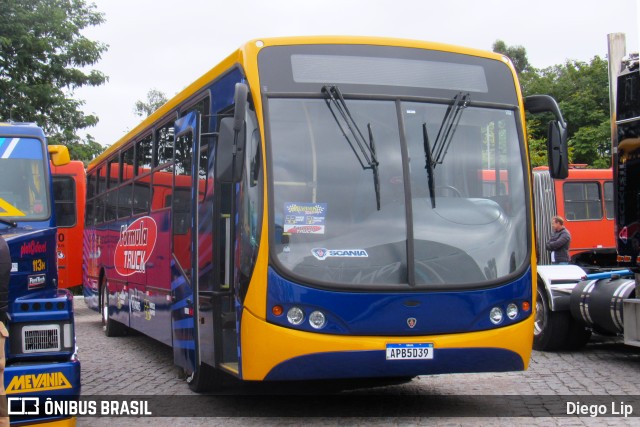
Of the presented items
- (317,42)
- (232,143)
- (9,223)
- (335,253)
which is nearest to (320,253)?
(335,253)

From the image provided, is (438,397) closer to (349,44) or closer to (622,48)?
(349,44)

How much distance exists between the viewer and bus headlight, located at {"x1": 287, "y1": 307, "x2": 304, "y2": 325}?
7031 millimetres

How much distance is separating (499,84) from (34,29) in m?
23.7

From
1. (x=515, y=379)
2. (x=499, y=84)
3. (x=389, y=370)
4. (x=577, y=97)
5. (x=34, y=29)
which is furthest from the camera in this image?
(x=577, y=97)

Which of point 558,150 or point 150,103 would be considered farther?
point 150,103

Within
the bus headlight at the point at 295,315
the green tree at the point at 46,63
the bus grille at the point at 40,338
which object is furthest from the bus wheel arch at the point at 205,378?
the green tree at the point at 46,63

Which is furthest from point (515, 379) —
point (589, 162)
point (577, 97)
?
point (577, 97)

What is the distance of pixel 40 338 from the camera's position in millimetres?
6461

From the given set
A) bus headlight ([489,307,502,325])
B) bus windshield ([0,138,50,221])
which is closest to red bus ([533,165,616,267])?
bus headlight ([489,307,502,325])

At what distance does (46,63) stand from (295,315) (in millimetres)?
24174

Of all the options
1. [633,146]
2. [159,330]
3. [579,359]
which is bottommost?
[579,359]

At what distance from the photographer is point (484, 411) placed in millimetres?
8102

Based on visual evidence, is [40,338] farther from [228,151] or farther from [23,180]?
[228,151]

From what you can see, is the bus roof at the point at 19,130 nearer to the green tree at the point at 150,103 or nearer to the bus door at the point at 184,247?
the bus door at the point at 184,247
